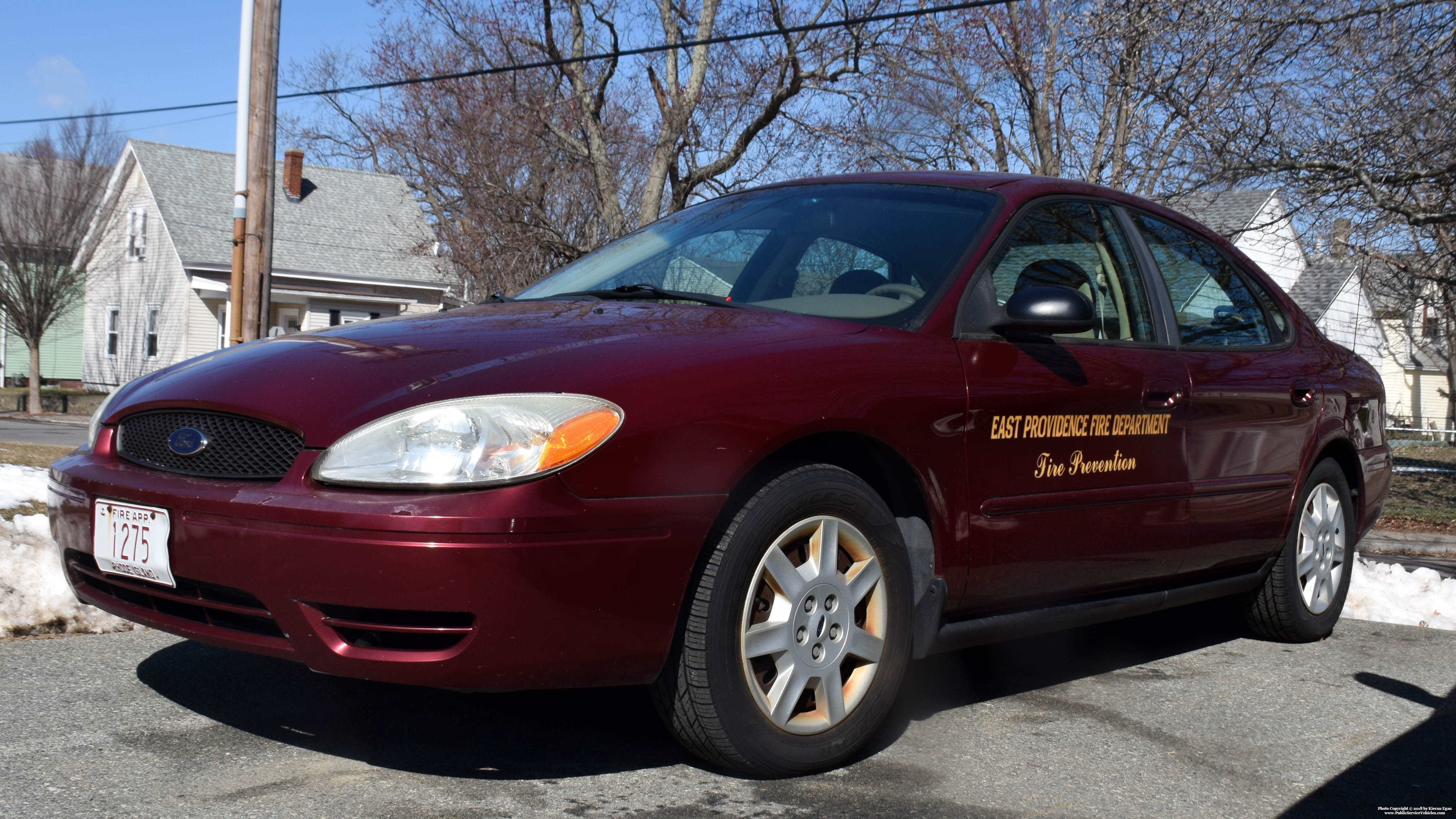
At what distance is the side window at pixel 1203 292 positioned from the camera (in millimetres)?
4477

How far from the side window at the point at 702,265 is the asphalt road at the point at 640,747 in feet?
4.17

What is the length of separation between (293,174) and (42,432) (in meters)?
13.9

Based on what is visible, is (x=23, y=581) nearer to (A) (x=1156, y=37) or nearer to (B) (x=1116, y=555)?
(B) (x=1116, y=555)

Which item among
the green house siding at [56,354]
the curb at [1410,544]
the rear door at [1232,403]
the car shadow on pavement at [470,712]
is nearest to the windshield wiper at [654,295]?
the car shadow on pavement at [470,712]

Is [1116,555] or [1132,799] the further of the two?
[1116,555]

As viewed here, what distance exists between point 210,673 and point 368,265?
104 ft

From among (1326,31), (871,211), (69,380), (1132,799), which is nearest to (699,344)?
(871,211)

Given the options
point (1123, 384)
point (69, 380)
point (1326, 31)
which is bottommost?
point (69, 380)

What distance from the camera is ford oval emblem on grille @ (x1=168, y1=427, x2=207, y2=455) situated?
9.75ft

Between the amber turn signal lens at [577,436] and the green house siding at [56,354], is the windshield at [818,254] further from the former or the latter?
the green house siding at [56,354]

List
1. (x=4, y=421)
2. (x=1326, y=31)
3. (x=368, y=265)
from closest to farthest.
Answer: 1. (x=1326, y=31)
2. (x=4, y=421)
3. (x=368, y=265)

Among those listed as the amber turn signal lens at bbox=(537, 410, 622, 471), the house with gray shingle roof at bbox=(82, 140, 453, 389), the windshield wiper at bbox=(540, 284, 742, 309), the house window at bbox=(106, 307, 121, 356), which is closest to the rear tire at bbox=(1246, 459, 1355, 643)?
the windshield wiper at bbox=(540, 284, 742, 309)

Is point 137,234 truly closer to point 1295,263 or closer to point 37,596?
point 1295,263

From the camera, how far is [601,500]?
107 inches
